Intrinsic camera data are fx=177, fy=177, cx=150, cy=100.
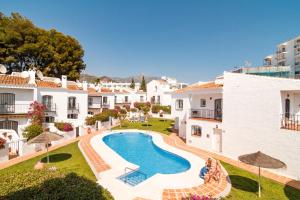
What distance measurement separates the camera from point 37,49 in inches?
1356

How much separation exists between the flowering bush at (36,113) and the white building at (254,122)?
18257 mm

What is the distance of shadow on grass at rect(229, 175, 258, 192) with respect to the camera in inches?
440

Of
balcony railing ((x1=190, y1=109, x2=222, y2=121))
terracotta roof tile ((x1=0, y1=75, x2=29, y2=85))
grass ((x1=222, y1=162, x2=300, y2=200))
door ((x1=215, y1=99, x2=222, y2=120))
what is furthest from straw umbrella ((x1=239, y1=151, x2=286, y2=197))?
terracotta roof tile ((x1=0, y1=75, x2=29, y2=85))

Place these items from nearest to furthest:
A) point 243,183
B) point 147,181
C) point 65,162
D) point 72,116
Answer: point 147,181
point 243,183
point 65,162
point 72,116

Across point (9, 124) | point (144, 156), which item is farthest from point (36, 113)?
point (144, 156)

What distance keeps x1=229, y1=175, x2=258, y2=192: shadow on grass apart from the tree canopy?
126 feet

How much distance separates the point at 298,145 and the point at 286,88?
4262 mm

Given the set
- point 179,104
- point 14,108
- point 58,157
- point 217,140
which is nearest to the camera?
point 58,157

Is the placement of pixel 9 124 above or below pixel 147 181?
above

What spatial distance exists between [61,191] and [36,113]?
19650 millimetres

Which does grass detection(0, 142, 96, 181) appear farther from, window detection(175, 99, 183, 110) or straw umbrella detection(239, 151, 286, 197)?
window detection(175, 99, 183, 110)

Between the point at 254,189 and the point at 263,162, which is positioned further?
the point at 254,189

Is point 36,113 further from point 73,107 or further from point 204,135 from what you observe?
point 204,135

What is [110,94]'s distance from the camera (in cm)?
4378
